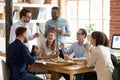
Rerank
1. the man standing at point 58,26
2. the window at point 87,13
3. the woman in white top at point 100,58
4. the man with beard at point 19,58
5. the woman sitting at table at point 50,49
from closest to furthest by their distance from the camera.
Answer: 1. the woman in white top at point 100,58
2. the man with beard at point 19,58
3. the woman sitting at table at point 50,49
4. the man standing at point 58,26
5. the window at point 87,13

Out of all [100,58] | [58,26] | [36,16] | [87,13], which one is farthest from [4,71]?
[87,13]

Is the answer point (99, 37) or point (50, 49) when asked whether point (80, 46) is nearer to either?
point (50, 49)

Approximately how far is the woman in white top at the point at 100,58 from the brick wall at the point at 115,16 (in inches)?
111

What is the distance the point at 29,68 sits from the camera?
16.1ft

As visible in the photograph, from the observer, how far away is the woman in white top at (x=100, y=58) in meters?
4.09

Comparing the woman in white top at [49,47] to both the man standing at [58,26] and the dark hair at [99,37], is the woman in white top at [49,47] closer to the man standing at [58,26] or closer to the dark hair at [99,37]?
the man standing at [58,26]

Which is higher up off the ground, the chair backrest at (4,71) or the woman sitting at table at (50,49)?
the woman sitting at table at (50,49)

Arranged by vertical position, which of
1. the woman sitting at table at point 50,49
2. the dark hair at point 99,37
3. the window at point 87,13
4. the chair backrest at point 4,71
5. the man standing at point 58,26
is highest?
the window at point 87,13

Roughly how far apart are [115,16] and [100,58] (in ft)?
10.2

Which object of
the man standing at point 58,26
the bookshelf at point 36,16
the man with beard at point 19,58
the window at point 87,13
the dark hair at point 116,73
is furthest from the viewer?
the window at point 87,13

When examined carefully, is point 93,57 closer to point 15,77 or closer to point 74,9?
point 15,77

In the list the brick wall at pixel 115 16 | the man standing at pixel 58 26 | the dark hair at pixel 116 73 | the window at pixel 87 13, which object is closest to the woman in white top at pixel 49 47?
the man standing at pixel 58 26

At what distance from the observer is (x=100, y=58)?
4.14 meters

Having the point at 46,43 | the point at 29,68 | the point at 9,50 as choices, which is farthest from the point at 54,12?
the point at 9,50
